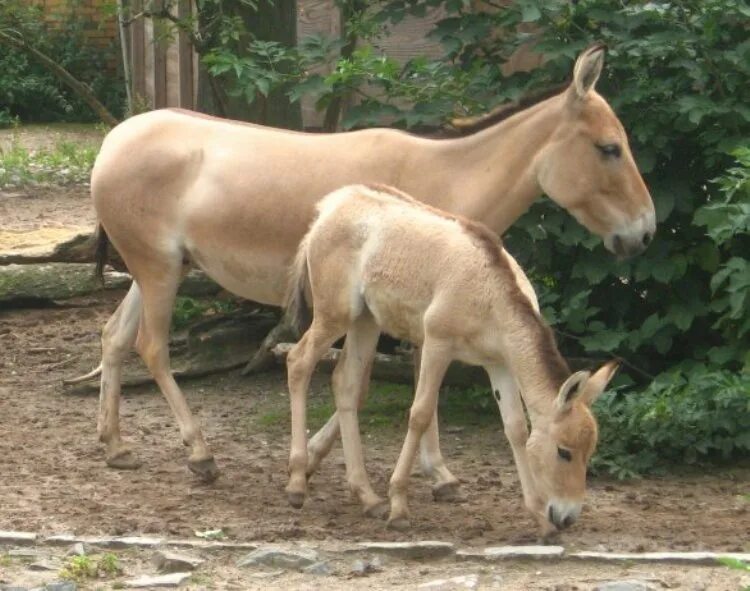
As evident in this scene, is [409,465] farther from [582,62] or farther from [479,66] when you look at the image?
[479,66]

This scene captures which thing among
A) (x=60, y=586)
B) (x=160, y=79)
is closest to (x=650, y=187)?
(x=60, y=586)

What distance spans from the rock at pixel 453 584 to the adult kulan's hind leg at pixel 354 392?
109cm

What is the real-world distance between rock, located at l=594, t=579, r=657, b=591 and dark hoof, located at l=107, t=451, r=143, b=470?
2857 millimetres

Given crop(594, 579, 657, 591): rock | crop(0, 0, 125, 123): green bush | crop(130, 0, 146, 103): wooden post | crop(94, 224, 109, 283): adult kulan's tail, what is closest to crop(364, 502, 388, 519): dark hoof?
crop(594, 579, 657, 591): rock

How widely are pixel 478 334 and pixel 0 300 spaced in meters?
5.30

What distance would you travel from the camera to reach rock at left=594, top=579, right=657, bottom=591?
5.23 m

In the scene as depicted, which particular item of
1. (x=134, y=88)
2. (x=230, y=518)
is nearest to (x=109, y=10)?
(x=230, y=518)

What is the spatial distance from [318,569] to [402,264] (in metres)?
1.32

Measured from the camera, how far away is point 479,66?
799 cm

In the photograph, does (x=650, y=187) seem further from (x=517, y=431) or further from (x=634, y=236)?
(x=517, y=431)

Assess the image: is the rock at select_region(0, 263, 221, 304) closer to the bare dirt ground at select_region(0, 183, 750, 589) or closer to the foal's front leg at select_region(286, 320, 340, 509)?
the bare dirt ground at select_region(0, 183, 750, 589)

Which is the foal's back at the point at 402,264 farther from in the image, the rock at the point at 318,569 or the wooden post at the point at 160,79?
the wooden post at the point at 160,79

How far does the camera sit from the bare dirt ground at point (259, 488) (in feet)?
20.2

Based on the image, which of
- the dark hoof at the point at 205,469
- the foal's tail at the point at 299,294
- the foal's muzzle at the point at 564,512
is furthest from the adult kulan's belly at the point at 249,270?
the foal's muzzle at the point at 564,512
